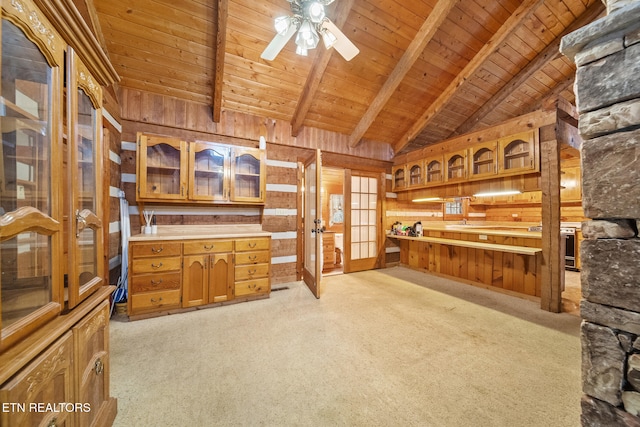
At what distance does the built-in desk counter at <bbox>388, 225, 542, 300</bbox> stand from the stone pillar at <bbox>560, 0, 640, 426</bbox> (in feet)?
8.54

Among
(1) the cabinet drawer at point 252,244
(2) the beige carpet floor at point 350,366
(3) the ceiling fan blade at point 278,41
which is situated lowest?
(2) the beige carpet floor at point 350,366

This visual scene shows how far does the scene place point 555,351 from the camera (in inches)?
77.5

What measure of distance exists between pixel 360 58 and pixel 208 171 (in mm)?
2604

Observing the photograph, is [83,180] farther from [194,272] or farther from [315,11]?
A: [315,11]

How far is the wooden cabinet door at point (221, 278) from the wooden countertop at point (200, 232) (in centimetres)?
27

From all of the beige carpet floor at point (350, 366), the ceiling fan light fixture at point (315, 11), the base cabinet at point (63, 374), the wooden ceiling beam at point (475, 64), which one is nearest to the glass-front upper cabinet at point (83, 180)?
the base cabinet at point (63, 374)

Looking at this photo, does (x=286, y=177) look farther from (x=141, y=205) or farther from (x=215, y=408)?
(x=215, y=408)

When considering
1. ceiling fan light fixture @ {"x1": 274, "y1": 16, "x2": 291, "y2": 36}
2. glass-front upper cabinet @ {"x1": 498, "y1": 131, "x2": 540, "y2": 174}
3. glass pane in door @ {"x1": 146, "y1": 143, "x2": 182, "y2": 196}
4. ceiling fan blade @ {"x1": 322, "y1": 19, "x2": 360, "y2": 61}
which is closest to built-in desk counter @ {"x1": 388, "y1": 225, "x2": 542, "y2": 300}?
glass-front upper cabinet @ {"x1": 498, "y1": 131, "x2": 540, "y2": 174}

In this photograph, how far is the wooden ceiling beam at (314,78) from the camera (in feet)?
8.41

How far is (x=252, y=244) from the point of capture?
10.1 ft

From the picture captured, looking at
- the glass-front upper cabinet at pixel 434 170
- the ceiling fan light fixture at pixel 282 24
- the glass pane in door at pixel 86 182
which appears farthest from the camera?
the glass-front upper cabinet at pixel 434 170

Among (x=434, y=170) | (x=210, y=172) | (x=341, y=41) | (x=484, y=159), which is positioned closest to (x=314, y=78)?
(x=341, y=41)

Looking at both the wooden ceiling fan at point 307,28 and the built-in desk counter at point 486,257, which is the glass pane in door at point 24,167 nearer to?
the wooden ceiling fan at point 307,28

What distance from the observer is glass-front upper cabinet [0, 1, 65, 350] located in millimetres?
766
